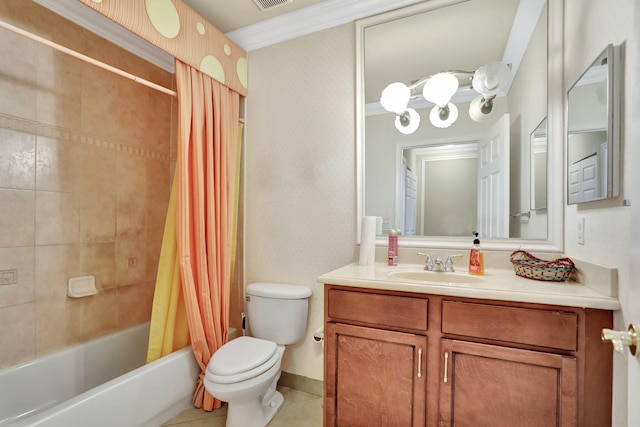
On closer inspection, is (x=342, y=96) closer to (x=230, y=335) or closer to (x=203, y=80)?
(x=203, y=80)

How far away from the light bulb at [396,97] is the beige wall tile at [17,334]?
230 cm

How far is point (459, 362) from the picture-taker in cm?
119

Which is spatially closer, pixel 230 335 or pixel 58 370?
pixel 58 370

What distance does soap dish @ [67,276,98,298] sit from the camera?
1.83 metres

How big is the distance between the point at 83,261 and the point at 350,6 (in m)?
2.30

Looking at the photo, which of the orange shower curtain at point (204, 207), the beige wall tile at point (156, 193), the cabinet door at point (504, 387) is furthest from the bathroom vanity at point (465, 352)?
the beige wall tile at point (156, 193)

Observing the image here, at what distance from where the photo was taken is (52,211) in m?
1.76

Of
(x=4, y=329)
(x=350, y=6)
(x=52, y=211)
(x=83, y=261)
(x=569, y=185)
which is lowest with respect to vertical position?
(x=4, y=329)

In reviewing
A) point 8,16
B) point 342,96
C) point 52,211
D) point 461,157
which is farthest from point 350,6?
point 52,211

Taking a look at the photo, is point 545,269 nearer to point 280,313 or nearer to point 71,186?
point 280,313

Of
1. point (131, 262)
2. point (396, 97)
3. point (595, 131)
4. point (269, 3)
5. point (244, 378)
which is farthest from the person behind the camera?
point (131, 262)

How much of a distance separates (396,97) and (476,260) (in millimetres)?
1020

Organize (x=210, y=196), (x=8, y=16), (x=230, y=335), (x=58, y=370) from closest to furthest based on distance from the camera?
(x=8, y=16) → (x=58, y=370) → (x=210, y=196) → (x=230, y=335)

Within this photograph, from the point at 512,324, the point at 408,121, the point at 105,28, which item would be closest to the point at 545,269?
the point at 512,324
